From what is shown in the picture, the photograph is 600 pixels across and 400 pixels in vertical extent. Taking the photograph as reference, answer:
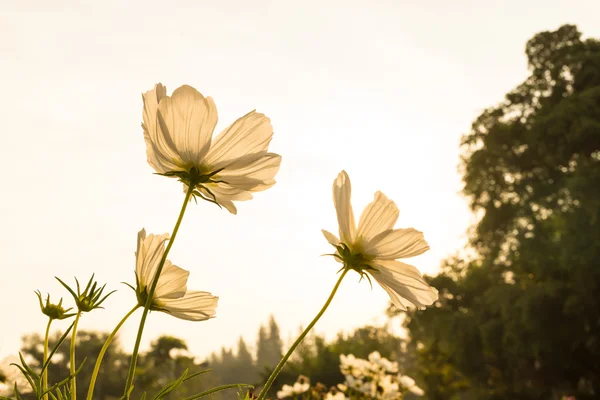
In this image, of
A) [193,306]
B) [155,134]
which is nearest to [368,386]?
[193,306]

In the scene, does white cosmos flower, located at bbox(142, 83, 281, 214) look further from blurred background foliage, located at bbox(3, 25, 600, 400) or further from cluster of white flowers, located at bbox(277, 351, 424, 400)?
blurred background foliage, located at bbox(3, 25, 600, 400)

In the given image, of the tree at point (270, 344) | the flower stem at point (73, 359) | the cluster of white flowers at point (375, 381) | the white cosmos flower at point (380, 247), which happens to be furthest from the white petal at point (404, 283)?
the tree at point (270, 344)

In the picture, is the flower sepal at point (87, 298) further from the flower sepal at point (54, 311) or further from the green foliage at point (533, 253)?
the green foliage at point (533, 253)

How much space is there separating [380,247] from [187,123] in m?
0.27

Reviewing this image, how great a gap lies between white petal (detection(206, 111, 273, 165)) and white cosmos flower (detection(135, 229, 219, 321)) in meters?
0.11

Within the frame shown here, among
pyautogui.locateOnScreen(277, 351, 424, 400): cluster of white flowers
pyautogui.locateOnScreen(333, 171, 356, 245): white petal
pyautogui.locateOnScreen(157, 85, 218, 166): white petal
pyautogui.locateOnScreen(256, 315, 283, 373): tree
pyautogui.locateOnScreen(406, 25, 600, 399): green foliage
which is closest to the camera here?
pyautogui.locateOnScreen(157, 85, 218, 166): white petal

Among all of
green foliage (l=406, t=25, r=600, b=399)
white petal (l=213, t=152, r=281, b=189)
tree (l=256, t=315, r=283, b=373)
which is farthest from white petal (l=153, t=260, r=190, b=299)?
tree (l=256, t=315, r=283, b=373)

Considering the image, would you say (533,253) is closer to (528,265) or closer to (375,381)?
(528,265)

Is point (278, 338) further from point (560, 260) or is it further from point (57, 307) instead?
point (57, 307)

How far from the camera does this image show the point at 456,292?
59.6ft

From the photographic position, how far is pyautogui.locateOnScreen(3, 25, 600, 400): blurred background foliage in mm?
14625

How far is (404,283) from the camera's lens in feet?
2.32

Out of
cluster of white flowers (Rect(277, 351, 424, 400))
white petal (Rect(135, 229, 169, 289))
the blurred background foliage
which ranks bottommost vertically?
white petal (Rect(135, 229, 169, 289))

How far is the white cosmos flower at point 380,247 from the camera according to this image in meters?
0.71
